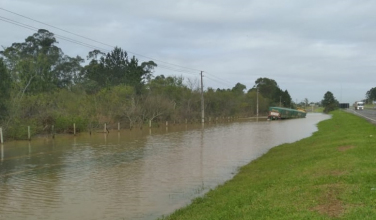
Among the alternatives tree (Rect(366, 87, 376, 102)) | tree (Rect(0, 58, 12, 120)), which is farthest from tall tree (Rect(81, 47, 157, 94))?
tree (Rect(366, 87, 376, 102))

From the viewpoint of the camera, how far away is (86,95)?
4772 centimetres

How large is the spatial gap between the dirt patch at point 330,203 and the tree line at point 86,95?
27.3 m

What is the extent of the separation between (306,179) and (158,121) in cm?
4572

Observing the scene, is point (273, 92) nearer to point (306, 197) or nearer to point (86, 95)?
point (86, 95)

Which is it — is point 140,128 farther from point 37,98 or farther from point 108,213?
point 108,213

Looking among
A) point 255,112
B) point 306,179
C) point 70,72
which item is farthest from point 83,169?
point 255,112

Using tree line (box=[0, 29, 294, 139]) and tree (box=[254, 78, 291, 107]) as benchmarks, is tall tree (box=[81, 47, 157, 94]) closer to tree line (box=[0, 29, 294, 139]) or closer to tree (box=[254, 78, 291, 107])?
tree line (box=[0, 29, 294, 139])

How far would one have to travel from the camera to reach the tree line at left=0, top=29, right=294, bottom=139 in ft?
110

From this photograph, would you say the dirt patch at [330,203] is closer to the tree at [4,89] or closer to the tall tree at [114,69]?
the tree at [4,89]

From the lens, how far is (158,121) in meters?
55.1

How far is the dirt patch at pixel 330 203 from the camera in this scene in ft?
21.6

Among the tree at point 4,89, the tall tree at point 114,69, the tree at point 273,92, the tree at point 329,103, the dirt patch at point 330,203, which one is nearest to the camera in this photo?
the dirt patch at point 330,203

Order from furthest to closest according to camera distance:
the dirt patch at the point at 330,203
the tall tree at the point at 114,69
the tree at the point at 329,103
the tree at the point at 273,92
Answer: the tree at the point at 329,103 < the tree at the point at 273,92 < the tall tree at the point at 114,69 < the dirt patch at the point at 330,203

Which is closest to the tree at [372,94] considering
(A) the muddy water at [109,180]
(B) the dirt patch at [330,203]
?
(A) the muddy water at [109,180]
